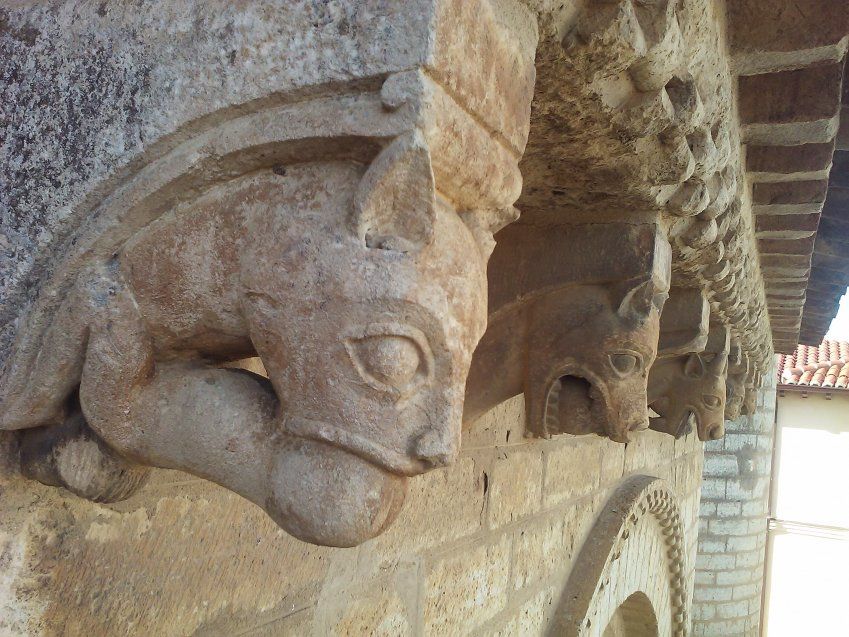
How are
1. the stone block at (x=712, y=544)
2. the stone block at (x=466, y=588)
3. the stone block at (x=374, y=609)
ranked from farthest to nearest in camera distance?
the stone block at (x=712, y=544) < the stone block at (x=466, y=588) < the stone block at (x=374, y=609)

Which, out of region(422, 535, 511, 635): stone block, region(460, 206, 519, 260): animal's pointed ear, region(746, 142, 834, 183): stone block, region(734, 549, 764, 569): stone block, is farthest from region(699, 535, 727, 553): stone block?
region(460, 206, 519, 260): animal's pointed ear

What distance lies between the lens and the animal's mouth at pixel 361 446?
0.59 meters

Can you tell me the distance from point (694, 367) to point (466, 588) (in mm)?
1078

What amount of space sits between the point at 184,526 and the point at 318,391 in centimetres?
42

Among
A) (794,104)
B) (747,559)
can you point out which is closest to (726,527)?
(747,559)

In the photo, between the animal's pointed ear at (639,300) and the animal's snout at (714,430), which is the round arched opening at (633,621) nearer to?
the animal's snout at (714,430)

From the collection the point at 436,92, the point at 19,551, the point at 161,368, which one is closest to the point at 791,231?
the point at 436,92

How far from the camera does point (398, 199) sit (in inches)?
23.1

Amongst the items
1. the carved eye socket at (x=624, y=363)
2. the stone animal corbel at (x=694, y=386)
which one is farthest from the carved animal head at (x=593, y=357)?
the stone animal corbel at (x=694, y=386)

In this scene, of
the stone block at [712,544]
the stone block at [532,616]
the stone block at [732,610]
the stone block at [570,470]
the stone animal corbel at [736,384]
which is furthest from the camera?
the stone block at [712,544]

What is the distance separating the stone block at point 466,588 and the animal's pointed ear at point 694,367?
0.84 m

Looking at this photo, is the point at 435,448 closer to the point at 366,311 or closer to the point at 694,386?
the point at 366,311

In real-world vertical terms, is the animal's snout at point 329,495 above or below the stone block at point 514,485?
above

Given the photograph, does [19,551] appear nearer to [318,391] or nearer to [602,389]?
[318,391]
